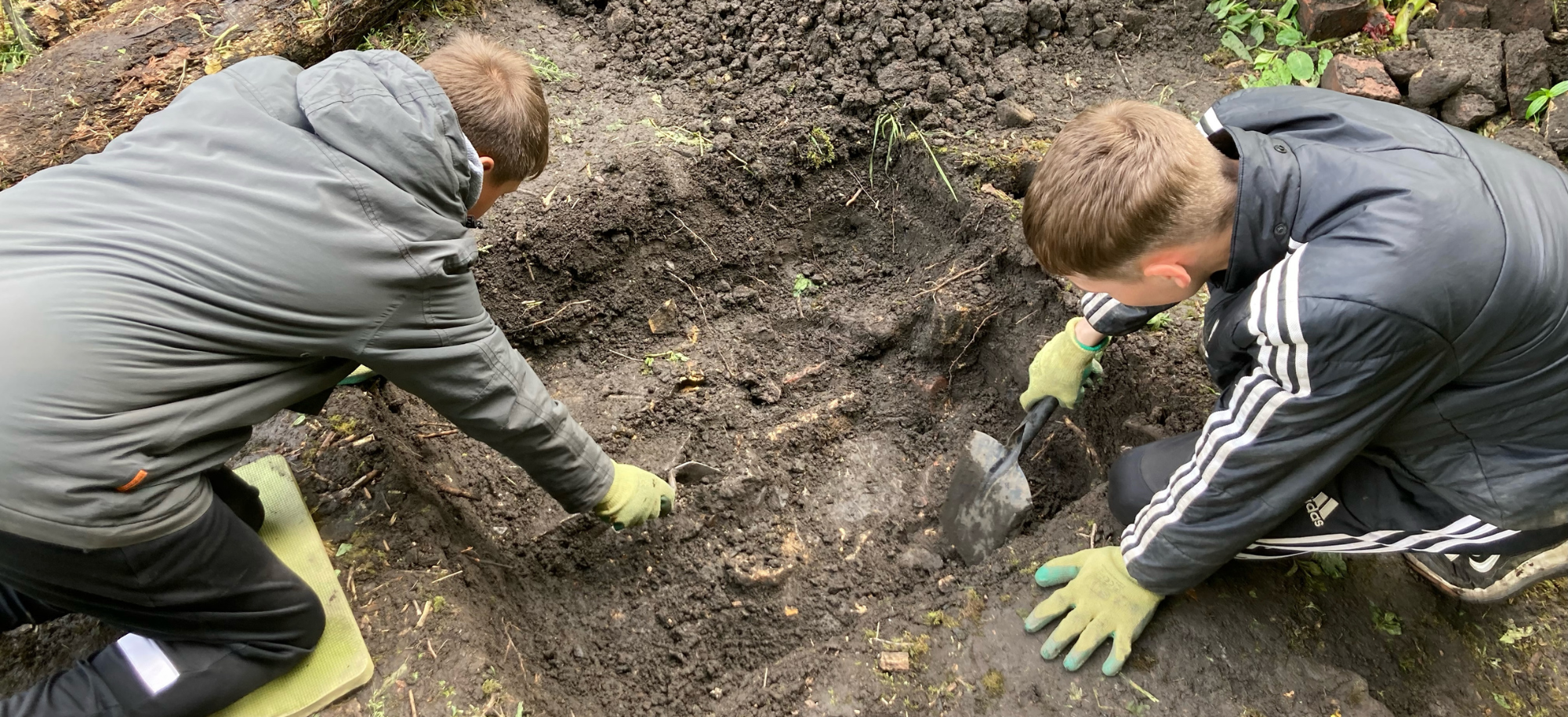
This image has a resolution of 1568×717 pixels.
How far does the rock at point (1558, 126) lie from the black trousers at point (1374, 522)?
5.77 ft

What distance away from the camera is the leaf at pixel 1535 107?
282 centimetres

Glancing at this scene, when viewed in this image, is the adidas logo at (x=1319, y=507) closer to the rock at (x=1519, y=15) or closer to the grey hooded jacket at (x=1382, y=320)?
the grey hooded jacket at (x=1382, y=320)

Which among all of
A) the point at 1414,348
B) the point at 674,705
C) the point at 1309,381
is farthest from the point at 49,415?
the point at 1414,348

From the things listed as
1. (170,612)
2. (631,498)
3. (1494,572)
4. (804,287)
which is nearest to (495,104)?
(631,498)

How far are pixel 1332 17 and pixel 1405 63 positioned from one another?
0.35 m

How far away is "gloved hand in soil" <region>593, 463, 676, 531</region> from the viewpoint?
224 centimetres

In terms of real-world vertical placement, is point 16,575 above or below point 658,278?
above

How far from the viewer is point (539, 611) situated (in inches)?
98.0

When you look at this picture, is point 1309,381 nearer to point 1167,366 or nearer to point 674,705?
point 1167,366

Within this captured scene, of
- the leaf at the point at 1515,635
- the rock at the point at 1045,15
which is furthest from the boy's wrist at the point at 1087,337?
the rock at the point at 1045,15

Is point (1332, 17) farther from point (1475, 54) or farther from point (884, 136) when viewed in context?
point (884, 136)

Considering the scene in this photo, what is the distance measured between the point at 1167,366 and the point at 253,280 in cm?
242

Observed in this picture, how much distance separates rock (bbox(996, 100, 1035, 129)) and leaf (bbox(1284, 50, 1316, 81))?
1.03 meters

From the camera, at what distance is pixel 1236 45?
11.0 ft
